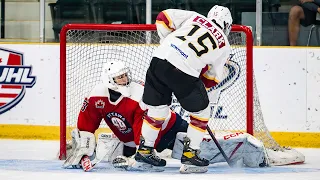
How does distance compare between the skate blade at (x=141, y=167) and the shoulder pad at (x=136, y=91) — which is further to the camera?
the shoulder pad at (x=136, y=91)

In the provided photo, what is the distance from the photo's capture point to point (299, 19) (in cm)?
678

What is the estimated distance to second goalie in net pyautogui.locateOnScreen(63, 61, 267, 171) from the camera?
4828 mm

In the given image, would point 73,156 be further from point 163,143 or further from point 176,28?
point 176,28

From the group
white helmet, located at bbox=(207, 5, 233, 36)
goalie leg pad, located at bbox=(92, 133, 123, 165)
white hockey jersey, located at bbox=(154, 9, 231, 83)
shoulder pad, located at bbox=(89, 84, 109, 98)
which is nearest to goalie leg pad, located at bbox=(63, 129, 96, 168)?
goalie leg pad, located at bbox=(92, 133, 123, 165)

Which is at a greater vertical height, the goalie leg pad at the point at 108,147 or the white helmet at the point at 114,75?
the white helmet at the point at 114,75

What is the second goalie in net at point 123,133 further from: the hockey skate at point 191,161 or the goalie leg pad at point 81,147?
the hockey skate at point 191,161

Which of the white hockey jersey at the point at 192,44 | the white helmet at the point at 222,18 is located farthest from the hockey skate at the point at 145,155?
the white helmet at the point at 222,18

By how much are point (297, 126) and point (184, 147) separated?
76.4 inches

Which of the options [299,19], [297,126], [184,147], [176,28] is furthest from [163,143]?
[299,19]

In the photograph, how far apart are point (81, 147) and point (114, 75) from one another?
45 centimetres

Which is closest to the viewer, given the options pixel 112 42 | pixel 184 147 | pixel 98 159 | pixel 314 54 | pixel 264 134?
pixel 184 147

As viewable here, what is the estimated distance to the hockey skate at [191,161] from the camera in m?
4.63

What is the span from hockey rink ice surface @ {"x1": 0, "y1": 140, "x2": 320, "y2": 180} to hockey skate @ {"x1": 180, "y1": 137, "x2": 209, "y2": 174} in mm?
48

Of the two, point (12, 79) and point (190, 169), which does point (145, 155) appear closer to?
point (190, 169)
